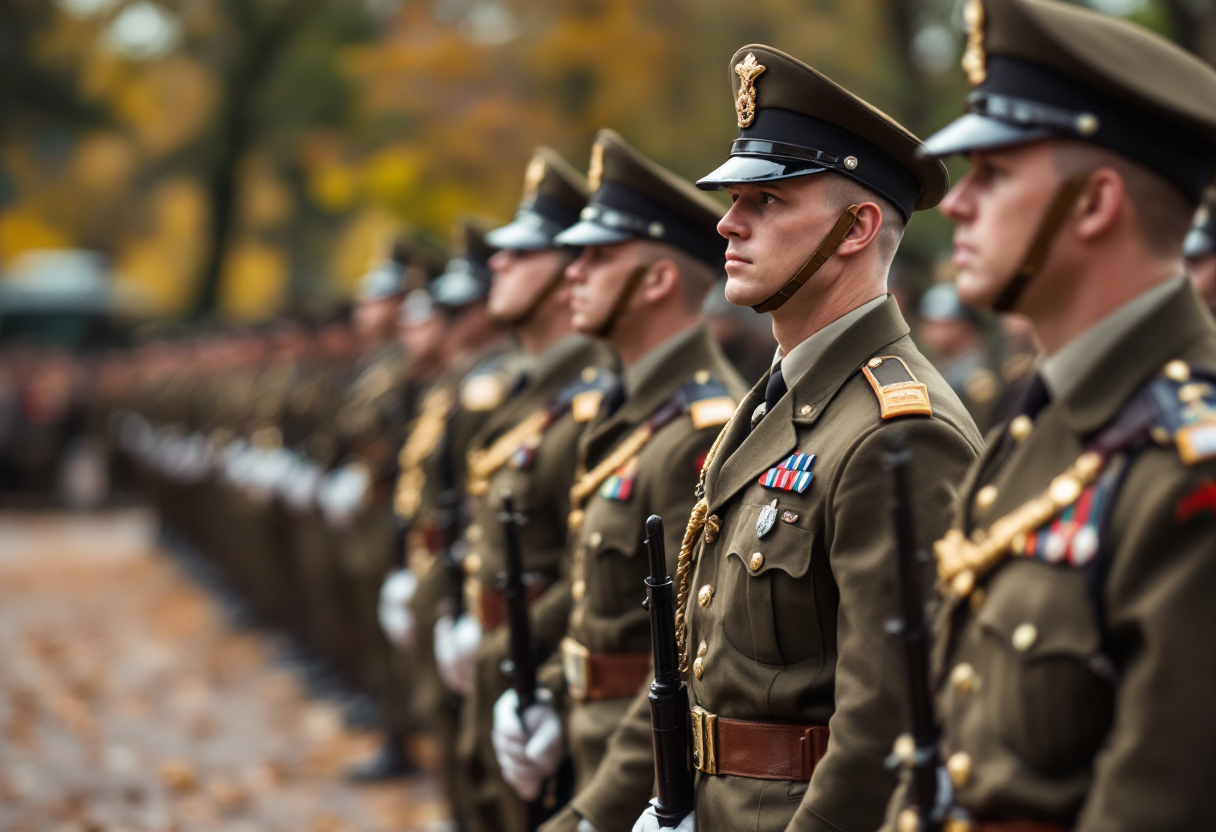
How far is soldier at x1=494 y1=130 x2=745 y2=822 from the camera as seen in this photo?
3492 mm

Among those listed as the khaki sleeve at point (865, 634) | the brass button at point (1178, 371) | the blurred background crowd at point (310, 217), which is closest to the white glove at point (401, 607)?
the blurred background crowd at point (310, 217)

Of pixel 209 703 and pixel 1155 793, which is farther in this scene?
pixel 209 703

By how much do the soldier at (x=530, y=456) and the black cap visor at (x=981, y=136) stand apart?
8.02ft

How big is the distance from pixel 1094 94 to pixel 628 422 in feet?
6.40

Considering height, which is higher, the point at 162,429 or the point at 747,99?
the point at 747,99

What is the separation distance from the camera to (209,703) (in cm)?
912

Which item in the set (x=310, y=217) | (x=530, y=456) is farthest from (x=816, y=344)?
(x=310, y=217)

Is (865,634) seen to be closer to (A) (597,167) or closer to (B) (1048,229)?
(B) (1048,229)

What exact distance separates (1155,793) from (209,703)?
324 inches

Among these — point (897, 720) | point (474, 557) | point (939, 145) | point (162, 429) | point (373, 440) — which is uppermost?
point (939, 145)

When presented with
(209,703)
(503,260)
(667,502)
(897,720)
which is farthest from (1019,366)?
(209,703)

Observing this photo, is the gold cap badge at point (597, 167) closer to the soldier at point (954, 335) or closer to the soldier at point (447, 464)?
the soldier at point (447, 464)

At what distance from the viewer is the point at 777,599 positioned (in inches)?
100

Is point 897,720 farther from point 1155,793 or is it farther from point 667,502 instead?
point 667,502
